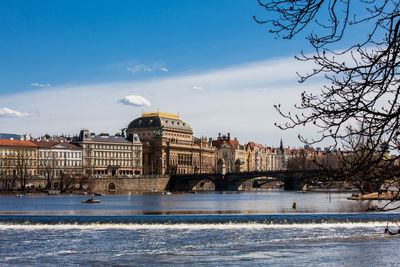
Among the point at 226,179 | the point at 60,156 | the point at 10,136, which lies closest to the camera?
the point at 226,179

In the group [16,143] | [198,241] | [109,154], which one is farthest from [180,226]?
[109,154]

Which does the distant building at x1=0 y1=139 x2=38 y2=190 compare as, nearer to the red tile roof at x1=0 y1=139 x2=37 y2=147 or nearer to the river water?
the red tile roof at x1=0 y1=139 x2=37 y2=147

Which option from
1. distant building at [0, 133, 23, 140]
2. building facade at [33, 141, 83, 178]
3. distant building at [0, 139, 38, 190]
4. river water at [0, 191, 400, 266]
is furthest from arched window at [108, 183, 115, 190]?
river water at [0, 191, 400, 266]

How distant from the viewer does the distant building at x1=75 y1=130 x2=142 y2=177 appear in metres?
166

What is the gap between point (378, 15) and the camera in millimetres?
9523

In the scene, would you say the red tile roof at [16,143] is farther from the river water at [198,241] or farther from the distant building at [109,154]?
the river water at [198,241]

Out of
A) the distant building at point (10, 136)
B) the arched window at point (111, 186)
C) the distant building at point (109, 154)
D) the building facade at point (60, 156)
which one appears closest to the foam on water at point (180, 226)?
the arched window at point (111, 186)

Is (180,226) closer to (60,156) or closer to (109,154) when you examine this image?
(60,156)

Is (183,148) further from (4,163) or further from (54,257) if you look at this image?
(54,257)

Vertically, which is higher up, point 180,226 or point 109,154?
point 109,154

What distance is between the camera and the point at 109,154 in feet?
566

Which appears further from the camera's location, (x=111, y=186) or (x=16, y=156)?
(x=16, y=156)

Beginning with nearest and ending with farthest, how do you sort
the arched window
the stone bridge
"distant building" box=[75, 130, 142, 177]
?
the stone bridge → the arched window → "distant building" box=[75, 130, 142, 177]

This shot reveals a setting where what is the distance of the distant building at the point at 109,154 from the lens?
166 metres
